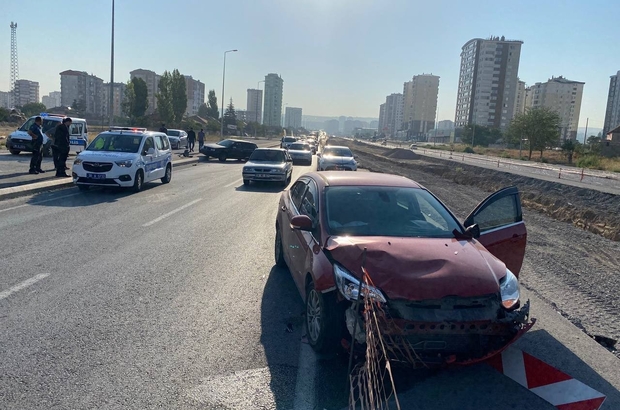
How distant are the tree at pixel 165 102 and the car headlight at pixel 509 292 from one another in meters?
84.2

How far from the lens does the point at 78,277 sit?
6.68m

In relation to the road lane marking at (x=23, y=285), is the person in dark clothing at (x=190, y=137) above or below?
above

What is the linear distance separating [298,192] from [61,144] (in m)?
12.2

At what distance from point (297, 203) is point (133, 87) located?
78620 mm

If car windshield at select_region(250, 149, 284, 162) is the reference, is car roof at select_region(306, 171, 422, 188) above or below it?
above

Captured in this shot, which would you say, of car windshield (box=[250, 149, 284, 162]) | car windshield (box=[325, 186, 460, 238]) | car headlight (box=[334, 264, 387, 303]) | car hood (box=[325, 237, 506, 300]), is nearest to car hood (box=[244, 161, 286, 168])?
car windshield (box=[250, 149, 284, 162])

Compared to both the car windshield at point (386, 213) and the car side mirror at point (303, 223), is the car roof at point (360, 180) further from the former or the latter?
the car side mirror at point (303, 223)

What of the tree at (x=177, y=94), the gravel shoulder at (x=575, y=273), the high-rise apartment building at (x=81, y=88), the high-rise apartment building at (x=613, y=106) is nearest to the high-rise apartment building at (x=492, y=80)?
the high-rise apartment building at (x=613, y=106)

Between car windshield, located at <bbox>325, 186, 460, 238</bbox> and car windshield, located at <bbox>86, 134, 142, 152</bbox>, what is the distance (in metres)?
12.0

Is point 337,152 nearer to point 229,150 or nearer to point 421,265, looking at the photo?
point 229,150

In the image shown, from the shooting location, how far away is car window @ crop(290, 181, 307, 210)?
6.88 m

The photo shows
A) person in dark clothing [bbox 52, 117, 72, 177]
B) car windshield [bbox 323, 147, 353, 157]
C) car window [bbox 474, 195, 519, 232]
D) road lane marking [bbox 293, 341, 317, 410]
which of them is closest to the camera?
road lane marking [bbox 293, 341, 317, 410]

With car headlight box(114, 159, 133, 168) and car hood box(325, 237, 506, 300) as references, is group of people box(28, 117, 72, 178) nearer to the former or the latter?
car headlight box(114, 159, 133, 168)

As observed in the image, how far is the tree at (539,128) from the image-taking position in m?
70.8
